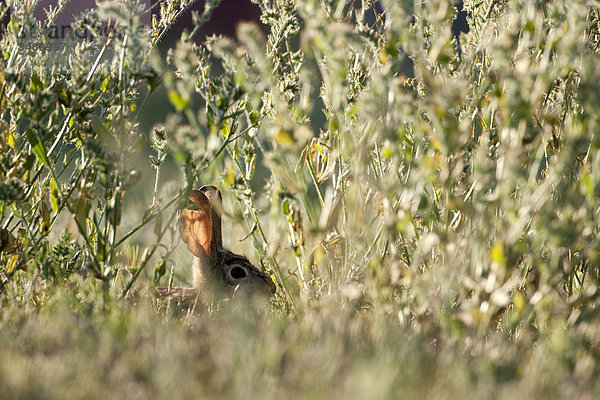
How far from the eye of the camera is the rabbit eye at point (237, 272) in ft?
11.0

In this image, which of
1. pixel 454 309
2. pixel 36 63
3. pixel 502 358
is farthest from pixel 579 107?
pixel 36 63

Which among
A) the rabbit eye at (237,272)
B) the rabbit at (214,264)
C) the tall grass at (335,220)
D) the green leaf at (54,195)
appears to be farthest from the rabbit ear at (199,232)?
the green leaf at (54,195)

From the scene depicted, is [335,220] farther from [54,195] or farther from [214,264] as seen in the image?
[214,264]

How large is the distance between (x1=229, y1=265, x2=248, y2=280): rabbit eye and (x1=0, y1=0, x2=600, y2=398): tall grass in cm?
64

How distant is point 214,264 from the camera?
3.41 m

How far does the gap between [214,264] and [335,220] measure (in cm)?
113

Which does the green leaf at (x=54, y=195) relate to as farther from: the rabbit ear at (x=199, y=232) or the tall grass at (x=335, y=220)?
the rabbit ear at (x=199, y=232)

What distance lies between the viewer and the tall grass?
1.50m

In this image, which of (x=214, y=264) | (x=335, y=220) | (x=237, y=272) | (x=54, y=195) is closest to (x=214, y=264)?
(x=214, y=264)

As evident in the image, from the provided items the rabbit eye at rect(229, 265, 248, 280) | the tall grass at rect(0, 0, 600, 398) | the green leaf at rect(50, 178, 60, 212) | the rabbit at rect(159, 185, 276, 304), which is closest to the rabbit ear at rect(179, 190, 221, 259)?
the rabbit at rect(159, 185, 276, 304)

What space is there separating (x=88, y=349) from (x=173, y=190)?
0.72 m

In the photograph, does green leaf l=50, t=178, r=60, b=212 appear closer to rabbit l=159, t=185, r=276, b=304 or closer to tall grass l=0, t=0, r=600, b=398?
tall grass l=0, t=0, r=600, b=398

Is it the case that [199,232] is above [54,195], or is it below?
above

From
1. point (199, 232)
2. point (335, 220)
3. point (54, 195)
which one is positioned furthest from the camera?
point (199, 232)
